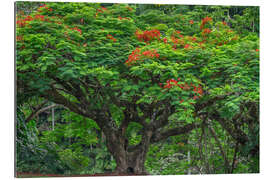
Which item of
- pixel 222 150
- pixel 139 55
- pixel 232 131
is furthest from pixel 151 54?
pixel 222 150

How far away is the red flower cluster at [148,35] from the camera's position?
6.81 metres

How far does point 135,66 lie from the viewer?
6277 millimetres

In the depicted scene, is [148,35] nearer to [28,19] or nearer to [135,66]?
[135,66]

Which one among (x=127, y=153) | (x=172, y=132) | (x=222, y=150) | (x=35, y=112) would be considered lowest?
(x=127, y=153)

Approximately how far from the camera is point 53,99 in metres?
6.93

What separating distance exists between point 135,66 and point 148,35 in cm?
84

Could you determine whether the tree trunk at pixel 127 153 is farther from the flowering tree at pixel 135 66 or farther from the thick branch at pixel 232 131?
the thick branch at pixel 232 131

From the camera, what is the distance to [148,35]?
6.86 meters

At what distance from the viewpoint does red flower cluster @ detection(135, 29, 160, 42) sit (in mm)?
6809

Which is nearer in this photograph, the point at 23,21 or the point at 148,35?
the point at 23,21

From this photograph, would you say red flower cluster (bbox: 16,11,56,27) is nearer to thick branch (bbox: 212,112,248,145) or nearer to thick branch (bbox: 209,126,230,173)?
thick branch (bbox: 212,112,248,145)

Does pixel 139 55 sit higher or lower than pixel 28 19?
lower

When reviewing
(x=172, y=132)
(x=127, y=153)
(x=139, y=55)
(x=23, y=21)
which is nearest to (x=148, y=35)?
(x=139, y=55)
